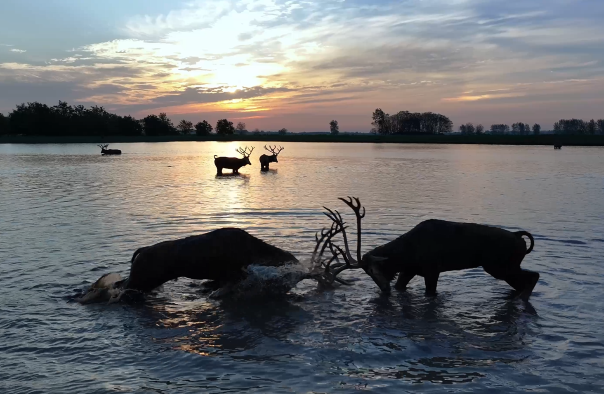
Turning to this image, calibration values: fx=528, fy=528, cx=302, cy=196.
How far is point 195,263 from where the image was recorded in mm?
8797

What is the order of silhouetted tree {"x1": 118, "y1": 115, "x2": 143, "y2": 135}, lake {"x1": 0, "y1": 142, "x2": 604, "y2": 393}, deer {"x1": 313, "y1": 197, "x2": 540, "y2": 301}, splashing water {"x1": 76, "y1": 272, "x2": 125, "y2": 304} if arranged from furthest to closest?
silhouetted tree {"x1": 118, "y1": 115, "x2": 143, "y2": 135} < deer {"x1": 313, "y1": 197, "x2": 540, "y2": 301} < splashing water {"x1": 76, "y1": 272, "x2": 125, "y2": 304} < lake {"x1": 0, "y1": 142, "x2": 604, "y2": 393}

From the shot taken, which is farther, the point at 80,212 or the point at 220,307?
the point at 80,212

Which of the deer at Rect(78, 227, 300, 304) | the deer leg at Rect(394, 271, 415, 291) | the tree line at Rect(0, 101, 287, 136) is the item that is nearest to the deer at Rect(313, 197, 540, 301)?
the deer leg at Rect(394, 271, 415, 291)

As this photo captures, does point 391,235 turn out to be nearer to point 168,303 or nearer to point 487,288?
point 487,288

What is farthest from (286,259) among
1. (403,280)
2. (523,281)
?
(523,281)

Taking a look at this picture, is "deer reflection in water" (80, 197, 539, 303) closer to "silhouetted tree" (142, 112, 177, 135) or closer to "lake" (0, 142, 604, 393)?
"lake" (0, 142, 604, 393)

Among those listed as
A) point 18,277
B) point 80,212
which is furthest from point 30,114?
point 18,277

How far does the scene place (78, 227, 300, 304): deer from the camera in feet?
28.9

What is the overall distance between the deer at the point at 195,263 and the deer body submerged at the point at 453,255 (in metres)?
1.52

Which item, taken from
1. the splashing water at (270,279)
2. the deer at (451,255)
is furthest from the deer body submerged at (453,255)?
the splashing water at (270,279)

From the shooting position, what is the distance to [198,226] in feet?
50.8

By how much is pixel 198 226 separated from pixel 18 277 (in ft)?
19.9

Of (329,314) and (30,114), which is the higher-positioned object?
(30,114)

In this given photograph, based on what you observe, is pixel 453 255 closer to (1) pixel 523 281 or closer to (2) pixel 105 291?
(1) pixel 523 281
